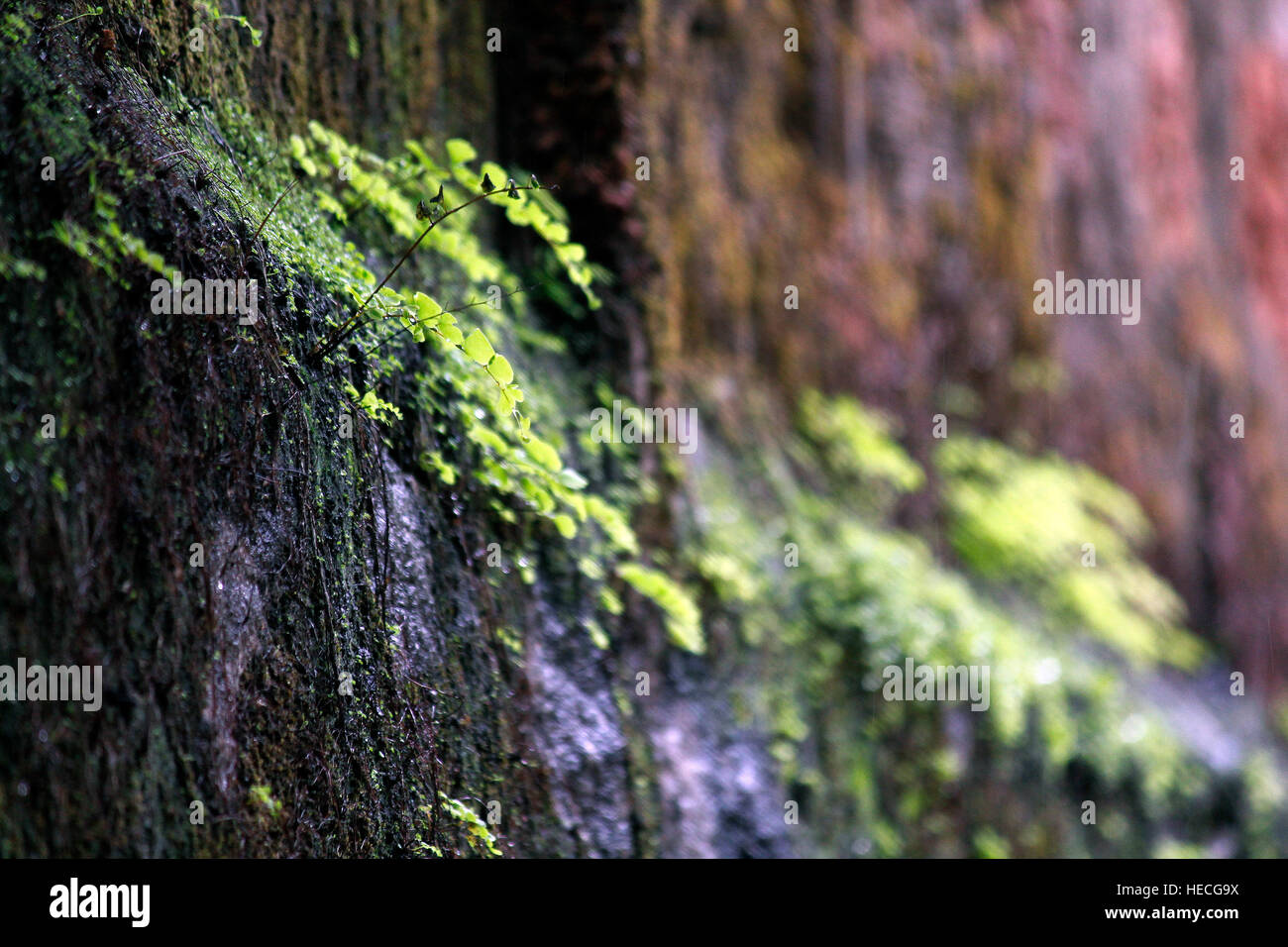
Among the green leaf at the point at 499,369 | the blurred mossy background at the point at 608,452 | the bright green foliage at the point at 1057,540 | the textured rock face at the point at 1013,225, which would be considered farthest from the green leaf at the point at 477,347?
the bright green foliage at the point at 1057,540

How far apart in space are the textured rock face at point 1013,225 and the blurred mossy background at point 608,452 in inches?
2.2

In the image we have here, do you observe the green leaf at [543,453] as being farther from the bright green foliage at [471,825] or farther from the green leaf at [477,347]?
the bright green foliage at [471,825]

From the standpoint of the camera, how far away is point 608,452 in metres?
5.26

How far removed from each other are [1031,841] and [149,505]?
22.6 ft

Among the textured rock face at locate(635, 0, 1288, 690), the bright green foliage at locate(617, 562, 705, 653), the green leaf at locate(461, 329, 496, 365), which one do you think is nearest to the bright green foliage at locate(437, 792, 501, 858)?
the green leaf at locate(461, 329, 496, 365)

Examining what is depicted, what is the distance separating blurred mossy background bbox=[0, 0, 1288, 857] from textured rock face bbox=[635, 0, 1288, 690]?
0.18 ft

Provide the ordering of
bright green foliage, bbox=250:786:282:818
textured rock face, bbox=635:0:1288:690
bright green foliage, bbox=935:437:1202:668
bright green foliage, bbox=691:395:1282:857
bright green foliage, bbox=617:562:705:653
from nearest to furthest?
bright green foliage, bbox=250:786:282:818
bright green foliage, bbox=617:562:705:653
bright green foliage, bbox=691:395:1282:857
textured rock face, bbox=635:0:1288:690
bright green foliage, bbox=935:437:1202:668

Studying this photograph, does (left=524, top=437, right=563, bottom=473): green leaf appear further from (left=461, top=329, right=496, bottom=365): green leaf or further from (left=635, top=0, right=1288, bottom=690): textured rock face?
(left=635, top=0, right=1288, bottom=690): textured rock face

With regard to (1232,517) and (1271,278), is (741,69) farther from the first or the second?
(1271,278)

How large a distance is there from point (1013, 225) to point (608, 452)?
750 cm

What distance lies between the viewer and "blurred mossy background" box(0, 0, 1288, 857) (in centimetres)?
273

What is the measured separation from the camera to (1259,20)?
15.7 m

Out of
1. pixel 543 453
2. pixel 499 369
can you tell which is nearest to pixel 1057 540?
pixel 543 453

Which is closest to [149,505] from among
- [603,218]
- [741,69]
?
[603,218]
